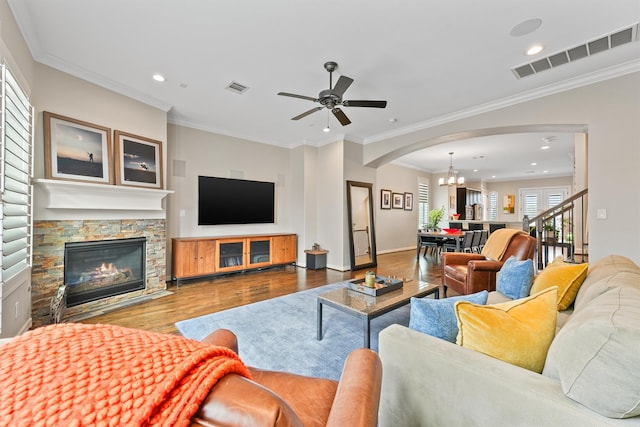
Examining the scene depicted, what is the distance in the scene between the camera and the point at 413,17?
7.56ft

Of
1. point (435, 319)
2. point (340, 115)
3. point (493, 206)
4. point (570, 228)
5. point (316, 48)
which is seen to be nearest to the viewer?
point (435, 319)

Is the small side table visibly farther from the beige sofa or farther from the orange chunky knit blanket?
→ the orange chunky knit blanket

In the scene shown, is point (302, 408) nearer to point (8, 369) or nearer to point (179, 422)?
point (179, 422)

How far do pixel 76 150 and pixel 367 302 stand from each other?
144 inches

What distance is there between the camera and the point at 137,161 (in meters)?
3.65

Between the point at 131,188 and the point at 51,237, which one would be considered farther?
the point at 131,188

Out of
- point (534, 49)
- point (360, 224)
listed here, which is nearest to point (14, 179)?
point (534, 49)

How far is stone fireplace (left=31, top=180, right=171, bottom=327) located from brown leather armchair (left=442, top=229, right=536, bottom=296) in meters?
4.06

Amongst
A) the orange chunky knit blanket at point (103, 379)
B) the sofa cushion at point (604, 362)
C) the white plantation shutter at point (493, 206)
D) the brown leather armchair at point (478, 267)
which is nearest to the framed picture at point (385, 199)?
the brown leather armchair at point (478, 267)

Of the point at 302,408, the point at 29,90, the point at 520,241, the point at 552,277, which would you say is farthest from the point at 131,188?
the point at 520,241

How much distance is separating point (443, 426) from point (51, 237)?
12.9 feet

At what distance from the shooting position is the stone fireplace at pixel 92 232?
9.26ft

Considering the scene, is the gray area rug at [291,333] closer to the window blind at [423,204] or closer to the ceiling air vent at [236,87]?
the ceiling air vent at [236,87]

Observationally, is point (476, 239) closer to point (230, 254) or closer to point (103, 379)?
point (230, 254)
